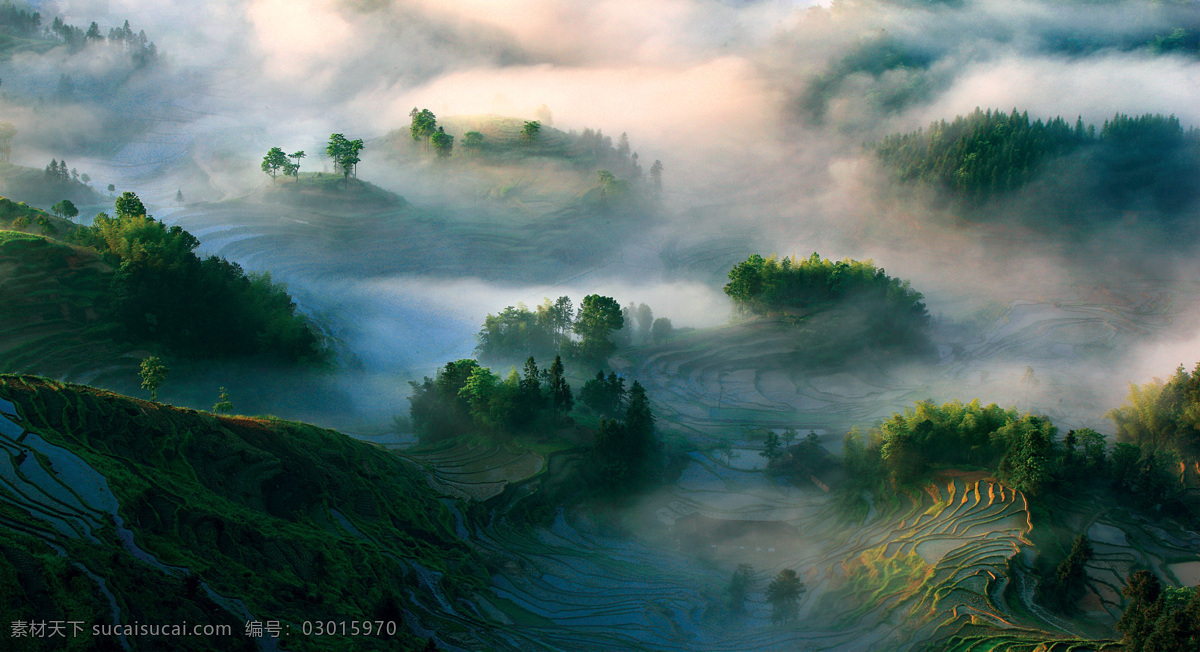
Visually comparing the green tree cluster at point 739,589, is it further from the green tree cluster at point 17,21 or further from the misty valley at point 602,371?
the green tree cluster at point 17,21

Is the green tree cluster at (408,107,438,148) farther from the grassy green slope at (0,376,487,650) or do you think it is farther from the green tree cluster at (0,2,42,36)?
the green tree cluster at (0,2,42,36)

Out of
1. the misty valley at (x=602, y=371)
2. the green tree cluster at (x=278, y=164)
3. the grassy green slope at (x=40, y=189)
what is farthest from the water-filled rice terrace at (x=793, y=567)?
the grassy green slope at (x=40, y=189)

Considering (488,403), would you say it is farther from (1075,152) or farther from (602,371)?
(1075,152)

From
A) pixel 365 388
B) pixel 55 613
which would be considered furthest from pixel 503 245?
pixel 55 613

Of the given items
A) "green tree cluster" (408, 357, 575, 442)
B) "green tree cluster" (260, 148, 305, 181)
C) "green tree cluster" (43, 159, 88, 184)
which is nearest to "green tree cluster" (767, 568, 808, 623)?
"green tree cluster" (408, 357, 575, 442)

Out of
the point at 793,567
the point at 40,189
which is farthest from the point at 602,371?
the point at 40,189

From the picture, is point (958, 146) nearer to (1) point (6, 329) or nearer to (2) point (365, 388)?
(2) point (365, 388)

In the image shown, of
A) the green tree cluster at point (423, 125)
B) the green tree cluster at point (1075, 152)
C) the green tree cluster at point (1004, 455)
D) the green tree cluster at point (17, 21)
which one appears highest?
the green tree cluster at point (17, 21)

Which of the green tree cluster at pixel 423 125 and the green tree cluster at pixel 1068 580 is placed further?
the green tree cluster at pixel 423 125

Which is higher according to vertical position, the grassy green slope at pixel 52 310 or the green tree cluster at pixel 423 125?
the green tree cluster at pixel 423 125
